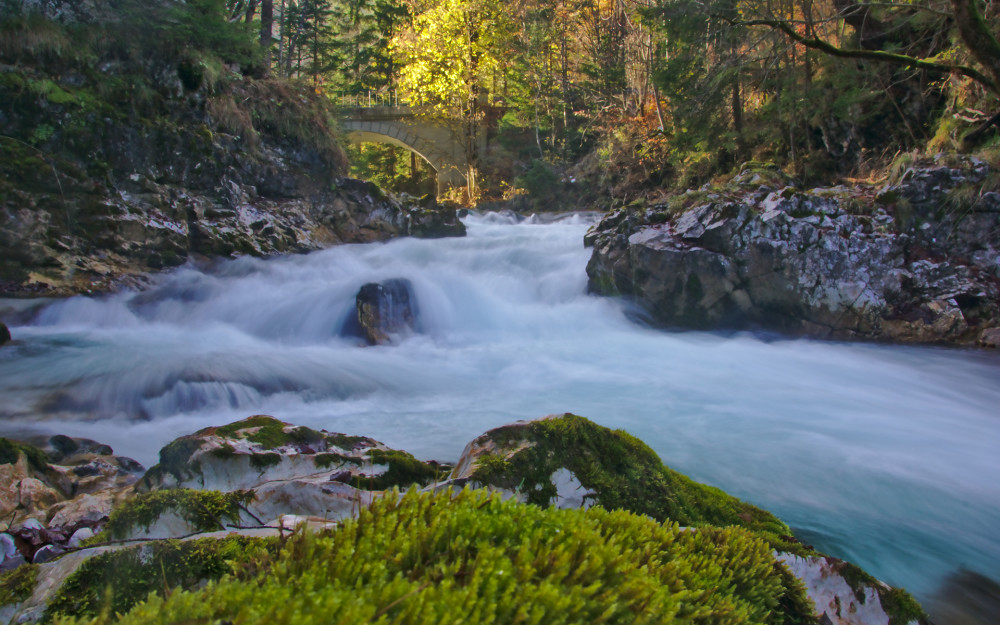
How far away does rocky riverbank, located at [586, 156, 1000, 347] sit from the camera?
9430 mm

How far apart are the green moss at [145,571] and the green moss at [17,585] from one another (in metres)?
0.13

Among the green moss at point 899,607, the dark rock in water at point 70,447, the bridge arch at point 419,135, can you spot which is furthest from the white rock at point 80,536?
the bridge arch at point 419,135

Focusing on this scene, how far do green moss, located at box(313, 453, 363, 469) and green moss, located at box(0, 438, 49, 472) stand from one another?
2171mm

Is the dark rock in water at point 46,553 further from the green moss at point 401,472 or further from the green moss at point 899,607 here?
the green moss at point 899,607

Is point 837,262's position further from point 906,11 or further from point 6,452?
point 6,452

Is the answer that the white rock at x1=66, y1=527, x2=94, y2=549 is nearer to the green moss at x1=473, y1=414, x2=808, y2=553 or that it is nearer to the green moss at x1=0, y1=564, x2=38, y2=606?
the green moss at x1=0, y1=564, x2=38, y2=606

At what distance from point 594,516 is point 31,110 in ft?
42.8

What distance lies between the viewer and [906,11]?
39.5 feet

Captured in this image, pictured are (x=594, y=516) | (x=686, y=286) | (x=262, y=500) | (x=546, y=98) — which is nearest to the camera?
(x=594, y=516)

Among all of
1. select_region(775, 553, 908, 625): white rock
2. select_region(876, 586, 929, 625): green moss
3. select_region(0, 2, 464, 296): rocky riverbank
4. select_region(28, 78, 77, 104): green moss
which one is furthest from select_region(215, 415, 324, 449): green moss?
select_region(28, 78, 77, 104): green moss

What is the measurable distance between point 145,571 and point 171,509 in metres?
0.75

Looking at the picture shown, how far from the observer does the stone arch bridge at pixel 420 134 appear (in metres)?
31.8

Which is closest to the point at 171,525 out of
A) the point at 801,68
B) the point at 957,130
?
the point at 957,130

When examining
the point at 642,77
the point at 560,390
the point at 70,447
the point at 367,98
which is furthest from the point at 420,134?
the point at 70,447
